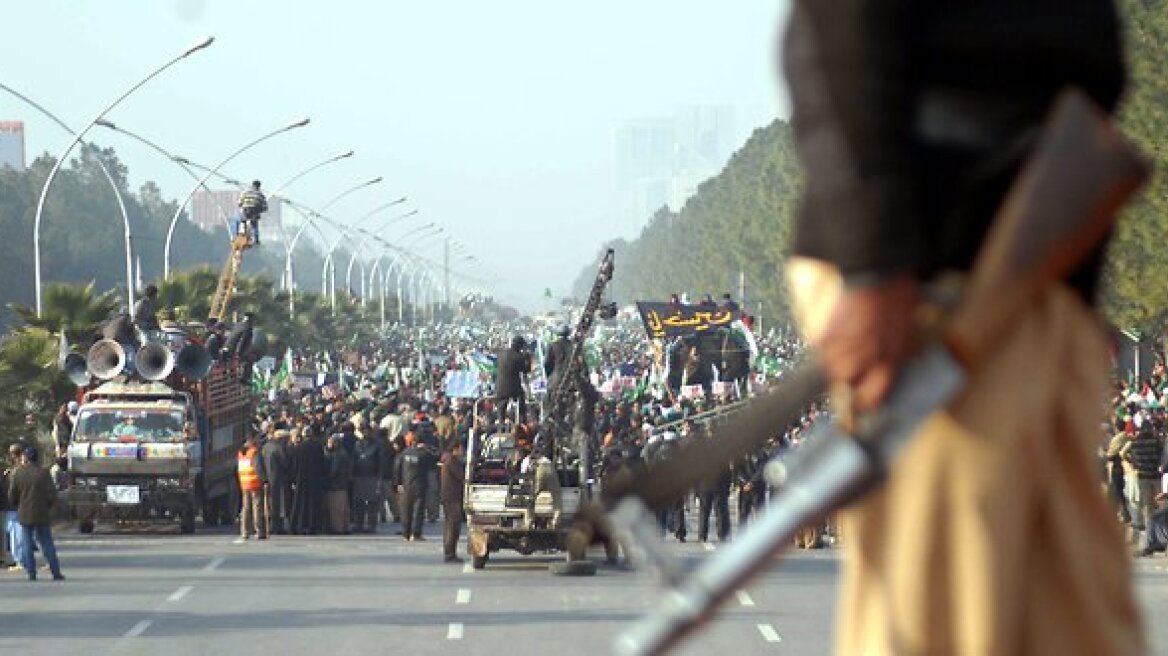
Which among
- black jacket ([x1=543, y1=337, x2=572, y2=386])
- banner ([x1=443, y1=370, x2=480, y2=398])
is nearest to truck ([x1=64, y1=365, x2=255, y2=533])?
black jacket ([x1=543, y1=337, x2=572, y2=386])

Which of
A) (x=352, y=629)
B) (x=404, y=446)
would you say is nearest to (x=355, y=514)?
(x=404, y=446)

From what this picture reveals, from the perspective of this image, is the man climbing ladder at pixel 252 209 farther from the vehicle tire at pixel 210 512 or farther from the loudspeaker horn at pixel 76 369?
the loudspeaker horn at pixel 76 369

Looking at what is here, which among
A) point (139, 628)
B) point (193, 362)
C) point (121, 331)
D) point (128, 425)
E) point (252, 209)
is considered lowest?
point (139, 628)

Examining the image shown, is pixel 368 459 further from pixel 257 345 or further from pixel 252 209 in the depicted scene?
pixel 252 209

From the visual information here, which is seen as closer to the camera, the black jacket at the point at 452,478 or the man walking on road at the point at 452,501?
the man walking on road at the point at 452,501

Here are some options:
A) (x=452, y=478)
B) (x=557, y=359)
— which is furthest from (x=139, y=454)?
(x=557, y=359)

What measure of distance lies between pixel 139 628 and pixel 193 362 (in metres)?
17.3

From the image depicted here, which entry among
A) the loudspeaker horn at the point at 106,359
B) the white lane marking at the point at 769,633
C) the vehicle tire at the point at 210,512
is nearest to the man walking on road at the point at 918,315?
the white lane marking at the point at 769,633

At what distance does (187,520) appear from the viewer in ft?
133

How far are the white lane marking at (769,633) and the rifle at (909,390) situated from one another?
63.8 ft

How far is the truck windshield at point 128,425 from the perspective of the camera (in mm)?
39469

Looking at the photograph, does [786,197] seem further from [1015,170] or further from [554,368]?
[1015,170]

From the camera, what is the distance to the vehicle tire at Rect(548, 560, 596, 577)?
31.3m

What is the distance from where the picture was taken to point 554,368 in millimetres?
35406
